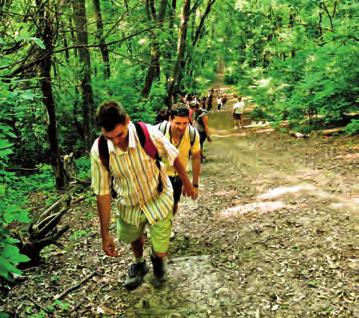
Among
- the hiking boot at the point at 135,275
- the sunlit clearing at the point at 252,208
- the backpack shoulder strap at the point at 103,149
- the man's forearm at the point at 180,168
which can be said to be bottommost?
the sunlit clearing at the point at 252,208

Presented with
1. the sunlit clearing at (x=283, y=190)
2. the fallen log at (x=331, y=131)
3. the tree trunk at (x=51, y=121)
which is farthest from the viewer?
the fallen log at (x=331, y=131)

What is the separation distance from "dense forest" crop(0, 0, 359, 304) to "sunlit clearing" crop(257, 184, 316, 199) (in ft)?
12.0

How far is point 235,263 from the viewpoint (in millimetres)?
4902

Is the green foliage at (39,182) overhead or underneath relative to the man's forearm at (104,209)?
underneath

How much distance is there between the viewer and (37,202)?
30.1ft

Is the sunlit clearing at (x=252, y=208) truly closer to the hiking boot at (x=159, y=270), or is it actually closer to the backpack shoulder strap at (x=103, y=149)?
the hiking boot at (x=159, y=270)

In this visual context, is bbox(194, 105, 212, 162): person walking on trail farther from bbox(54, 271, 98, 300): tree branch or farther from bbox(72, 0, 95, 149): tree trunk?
bbox(54, 271, 98, 300): tree branch

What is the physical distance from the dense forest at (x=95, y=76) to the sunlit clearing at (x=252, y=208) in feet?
10.6

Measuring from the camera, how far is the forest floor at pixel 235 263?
13.0 ft

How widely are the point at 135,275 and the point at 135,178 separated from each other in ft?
4.75

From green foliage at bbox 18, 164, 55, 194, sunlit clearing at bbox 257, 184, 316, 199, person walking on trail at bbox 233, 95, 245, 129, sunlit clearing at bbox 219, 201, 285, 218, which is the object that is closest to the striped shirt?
sunlit clearing at bbox 219, 201, 285, 218

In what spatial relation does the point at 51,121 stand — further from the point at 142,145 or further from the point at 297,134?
the point at 297,134

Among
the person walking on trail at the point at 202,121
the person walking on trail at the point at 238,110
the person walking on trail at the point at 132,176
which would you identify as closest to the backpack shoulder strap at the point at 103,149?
the person walking on trail at the point at 132,176

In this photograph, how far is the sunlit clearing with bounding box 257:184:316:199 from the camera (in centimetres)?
778
